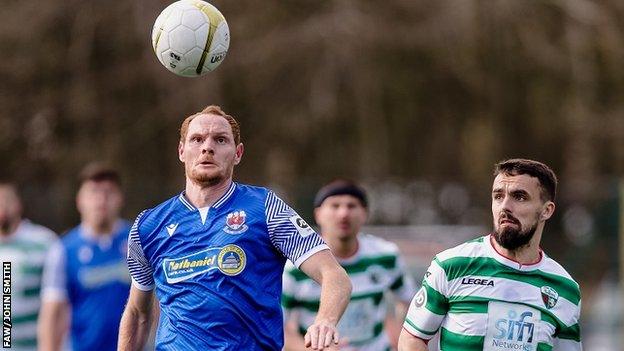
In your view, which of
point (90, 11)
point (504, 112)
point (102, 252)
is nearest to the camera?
point (102, 252)

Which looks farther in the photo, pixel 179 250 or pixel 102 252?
pixel 102 252

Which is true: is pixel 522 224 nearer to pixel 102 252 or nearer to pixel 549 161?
pixel 102 252

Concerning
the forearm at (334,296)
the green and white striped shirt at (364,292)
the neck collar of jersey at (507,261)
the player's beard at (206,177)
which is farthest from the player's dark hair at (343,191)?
the forearm at (334,296)

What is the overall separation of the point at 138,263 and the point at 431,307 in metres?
1.47

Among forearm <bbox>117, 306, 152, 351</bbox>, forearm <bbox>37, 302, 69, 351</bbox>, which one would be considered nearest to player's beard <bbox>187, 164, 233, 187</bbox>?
forearm <bbox>117, 306, 152, 351</bbox>

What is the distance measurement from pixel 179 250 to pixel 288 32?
58.7ft

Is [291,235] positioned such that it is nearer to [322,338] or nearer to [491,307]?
[322,338]

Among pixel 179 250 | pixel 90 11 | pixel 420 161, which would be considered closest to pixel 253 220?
pixel 179 250

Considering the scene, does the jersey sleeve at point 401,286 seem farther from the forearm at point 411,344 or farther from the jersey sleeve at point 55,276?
the forearm at point 411,344

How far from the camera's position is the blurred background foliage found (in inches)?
887

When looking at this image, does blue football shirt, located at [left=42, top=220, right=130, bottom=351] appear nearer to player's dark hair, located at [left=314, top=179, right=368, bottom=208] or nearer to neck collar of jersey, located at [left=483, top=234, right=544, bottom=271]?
player's dark hair, located at [left=314, top=179, right=368, bottom=208]

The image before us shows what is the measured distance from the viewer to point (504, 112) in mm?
23781

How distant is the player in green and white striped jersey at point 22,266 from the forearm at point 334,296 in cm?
538

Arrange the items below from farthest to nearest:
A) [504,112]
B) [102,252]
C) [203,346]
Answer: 1. [504,112]
2. [102,252]
3. [203,346]
